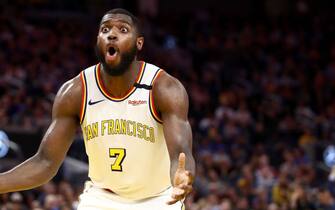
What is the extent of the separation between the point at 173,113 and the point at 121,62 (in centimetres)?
47

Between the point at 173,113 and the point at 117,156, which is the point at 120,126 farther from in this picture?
the point at 173,113

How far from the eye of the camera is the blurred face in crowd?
221 inches

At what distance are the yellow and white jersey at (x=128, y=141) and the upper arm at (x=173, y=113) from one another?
79mm

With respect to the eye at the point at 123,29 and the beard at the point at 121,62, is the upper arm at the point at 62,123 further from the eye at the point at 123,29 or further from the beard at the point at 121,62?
the eye at the point at 123,29

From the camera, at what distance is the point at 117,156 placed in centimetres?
576

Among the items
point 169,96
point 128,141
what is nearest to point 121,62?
point 169,96

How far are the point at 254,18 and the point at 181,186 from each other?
73.8 ft

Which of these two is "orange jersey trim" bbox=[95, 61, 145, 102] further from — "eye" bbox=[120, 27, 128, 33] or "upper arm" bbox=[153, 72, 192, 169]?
"eye" bbox=[120, 27, 128, 33]

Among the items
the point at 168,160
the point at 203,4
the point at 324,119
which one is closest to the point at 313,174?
the point at 324,119

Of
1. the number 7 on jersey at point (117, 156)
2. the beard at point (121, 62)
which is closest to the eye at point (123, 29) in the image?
the beard at point (121, 62)

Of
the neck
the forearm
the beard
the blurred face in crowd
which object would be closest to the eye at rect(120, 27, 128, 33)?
the blurred face in crowd

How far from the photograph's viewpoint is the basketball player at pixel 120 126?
567 centimetres

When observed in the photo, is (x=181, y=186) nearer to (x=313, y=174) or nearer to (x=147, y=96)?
(x=147, y=96)

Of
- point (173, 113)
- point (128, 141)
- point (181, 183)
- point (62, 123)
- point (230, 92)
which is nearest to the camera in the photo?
point (181, 183)
